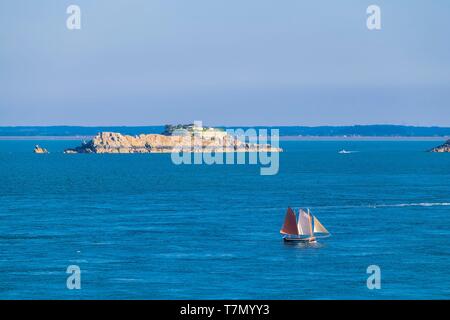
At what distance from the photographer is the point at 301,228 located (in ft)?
284

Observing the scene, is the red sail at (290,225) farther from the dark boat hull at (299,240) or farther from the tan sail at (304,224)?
the dark boat hull at (299,240)

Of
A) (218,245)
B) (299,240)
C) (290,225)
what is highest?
(290,225)

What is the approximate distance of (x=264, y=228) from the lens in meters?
95.5

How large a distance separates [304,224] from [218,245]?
9.56 meters

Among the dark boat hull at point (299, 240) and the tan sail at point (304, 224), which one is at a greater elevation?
the tan sail at point (304, 224)

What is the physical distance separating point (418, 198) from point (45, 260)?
237ft

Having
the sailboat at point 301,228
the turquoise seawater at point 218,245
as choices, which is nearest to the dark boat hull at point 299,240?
the sailboat at point 301,228

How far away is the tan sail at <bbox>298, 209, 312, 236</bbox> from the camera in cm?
8631

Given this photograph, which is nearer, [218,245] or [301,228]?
[218,245]

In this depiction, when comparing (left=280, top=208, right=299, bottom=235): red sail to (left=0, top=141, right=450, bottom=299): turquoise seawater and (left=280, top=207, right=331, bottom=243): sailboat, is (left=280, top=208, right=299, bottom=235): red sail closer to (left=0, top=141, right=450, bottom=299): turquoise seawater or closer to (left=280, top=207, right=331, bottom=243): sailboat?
(left=280, top=207, right=331, bottom=243): sailboat

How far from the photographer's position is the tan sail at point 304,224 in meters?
86.3

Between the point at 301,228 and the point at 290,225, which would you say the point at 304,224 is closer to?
the point at 301,228

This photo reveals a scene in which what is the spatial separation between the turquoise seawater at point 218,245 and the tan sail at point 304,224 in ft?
8.80

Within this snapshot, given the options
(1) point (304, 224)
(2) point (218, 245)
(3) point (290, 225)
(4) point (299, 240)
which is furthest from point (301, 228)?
(2) point (218, 245)
